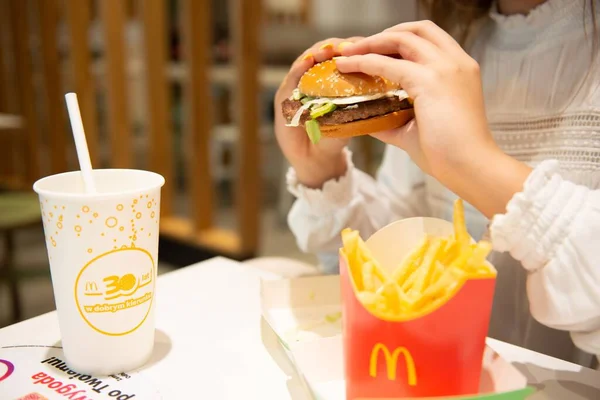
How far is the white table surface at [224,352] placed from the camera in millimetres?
777

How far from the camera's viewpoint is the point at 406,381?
2.13 ft

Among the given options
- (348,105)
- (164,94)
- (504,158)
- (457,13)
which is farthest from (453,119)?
(164,94)

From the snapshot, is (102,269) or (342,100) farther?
(342,100)

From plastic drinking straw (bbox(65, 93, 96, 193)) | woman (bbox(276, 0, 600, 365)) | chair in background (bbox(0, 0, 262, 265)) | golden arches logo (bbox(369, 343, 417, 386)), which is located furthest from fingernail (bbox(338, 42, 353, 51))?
chair in background (bbox(0, 0, 262, 265))

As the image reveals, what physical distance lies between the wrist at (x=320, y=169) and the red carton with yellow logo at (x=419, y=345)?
0.59 metres

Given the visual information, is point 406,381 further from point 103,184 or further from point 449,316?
point 103,184

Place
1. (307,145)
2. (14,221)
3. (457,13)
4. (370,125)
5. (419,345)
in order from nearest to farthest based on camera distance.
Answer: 1. (419,345)
2. (370,125)
3. (307,145)
4. (457,13)
5. (14,221)

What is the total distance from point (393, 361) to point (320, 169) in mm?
684

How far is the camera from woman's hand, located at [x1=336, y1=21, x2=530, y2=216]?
78cm

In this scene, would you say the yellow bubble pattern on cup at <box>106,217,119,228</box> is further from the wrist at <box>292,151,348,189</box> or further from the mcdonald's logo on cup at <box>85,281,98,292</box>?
the wrist at <box>292,151,348,189</box>

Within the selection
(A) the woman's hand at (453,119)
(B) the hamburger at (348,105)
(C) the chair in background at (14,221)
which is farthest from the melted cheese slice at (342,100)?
(C) the chair in background at (14,221)

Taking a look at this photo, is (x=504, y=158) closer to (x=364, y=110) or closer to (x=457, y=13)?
(x=364, y=110)

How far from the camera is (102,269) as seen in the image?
746 mm

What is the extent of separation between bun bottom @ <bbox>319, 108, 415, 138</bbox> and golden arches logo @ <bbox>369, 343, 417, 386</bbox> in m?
0.49
